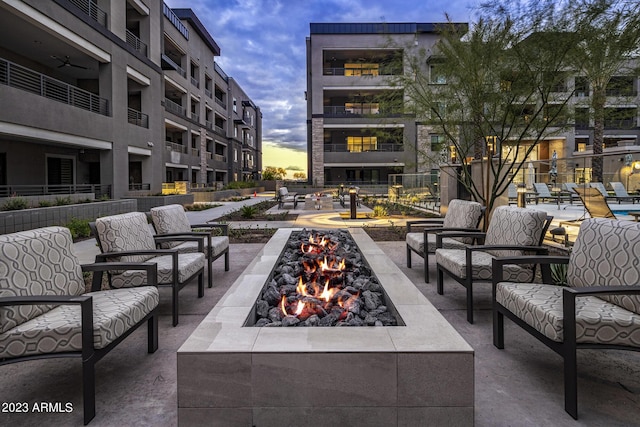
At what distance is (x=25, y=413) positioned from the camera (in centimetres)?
234

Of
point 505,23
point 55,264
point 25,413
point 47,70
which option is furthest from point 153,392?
point 47,70

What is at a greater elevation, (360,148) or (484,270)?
(360,148)

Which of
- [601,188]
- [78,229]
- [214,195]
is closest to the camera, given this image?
[601,188]

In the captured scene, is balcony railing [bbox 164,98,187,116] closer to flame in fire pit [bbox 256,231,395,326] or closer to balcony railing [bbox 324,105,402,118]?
balcony railing [bbox 324,105,402,118]

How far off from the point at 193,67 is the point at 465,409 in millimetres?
37836

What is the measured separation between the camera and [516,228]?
164 inches

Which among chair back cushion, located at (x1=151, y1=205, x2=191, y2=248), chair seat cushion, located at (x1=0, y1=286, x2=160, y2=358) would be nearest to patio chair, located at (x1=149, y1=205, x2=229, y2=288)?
chair back cushion, located at (x1=151, y1=205, x2=191, y2=248)

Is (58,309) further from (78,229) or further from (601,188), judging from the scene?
(601,188)

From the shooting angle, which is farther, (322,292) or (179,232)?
(179,232)

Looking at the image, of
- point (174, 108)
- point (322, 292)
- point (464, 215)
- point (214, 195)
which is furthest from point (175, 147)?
point (322, 292)

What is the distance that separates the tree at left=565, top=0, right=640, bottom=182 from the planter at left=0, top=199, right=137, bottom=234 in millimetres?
11544

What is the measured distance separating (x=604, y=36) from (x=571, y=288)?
173 inches

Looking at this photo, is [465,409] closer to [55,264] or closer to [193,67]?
[55,264]

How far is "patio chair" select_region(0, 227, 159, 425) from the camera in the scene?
227 centimetres
